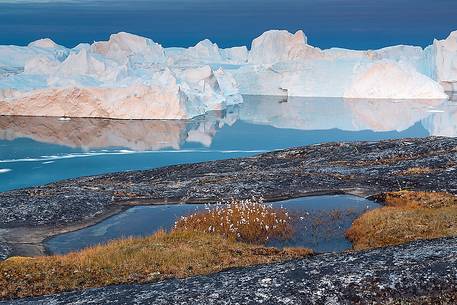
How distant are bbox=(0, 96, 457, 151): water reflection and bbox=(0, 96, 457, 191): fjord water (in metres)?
0.09

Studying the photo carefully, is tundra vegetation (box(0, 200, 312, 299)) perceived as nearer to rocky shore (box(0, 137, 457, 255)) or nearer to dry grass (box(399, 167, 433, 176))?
rocky shore (box(0, 137, 457, 255))

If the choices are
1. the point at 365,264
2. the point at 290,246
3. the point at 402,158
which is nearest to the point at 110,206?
the point at 290,246

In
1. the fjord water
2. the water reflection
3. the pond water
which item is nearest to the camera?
the pond water

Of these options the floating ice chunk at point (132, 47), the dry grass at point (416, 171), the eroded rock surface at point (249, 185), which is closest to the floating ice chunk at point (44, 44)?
the floating ice chunk at point (132, 47)

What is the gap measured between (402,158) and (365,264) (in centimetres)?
2135

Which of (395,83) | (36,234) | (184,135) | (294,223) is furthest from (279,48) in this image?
(36,234)

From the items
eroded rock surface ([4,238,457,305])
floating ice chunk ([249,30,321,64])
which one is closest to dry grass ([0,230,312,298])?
eroded rock surface ([4,238,457,305])

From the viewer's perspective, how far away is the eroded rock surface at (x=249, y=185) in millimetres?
21562

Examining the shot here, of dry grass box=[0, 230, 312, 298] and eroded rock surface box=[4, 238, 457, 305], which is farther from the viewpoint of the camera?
dry grass box=[0, 230, 312, 298]

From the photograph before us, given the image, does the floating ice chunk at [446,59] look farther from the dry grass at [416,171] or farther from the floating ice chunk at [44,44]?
the dry grass at [416,171]

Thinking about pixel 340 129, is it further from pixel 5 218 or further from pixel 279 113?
pixel 5 218

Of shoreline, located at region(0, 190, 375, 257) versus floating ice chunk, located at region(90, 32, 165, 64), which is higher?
floating ice chunk, located at region(90, 32, 165, 64)

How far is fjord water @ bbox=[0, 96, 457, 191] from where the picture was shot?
4572cm

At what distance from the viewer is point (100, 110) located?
7625 centimetres
